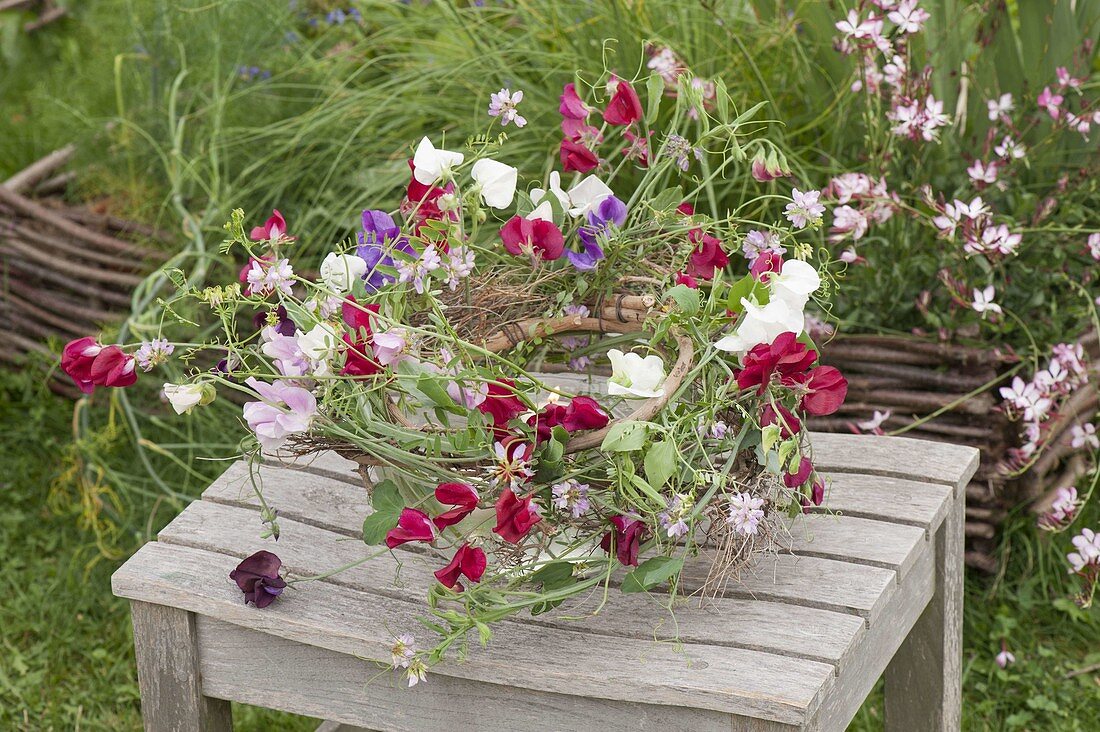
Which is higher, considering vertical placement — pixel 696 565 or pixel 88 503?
pixel 88 503

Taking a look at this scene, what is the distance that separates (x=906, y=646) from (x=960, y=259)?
1.74 ft

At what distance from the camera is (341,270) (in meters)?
1.05

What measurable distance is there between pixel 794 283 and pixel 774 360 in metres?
0.08

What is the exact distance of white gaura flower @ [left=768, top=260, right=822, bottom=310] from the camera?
970mm

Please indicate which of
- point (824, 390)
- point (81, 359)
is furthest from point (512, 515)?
point (81, 359)

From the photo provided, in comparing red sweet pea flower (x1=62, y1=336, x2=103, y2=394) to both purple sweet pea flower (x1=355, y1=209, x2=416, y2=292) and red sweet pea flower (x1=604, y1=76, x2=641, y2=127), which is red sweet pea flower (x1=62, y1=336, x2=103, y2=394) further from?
red sweet pea flower (x1=604, y1=76, x2=641, y2=127)

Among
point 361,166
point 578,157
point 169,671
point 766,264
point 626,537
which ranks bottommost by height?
point 169,671

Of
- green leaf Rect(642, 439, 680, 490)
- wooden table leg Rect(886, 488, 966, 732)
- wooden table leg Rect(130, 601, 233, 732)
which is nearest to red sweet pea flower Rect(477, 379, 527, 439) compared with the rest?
green leaf Rect(642, 439, 680, 490)

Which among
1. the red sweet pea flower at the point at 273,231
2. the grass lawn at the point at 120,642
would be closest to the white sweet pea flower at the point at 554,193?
the red sweet pea flower at the point at 273,231

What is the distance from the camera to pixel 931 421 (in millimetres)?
1773

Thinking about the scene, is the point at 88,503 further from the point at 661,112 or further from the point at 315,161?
the point at 661,112

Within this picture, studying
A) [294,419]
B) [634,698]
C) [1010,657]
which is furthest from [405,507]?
[1010,657]

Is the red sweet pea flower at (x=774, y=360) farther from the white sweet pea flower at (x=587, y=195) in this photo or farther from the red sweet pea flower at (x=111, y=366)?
the red sweet pea flower at (x=111, y=366)

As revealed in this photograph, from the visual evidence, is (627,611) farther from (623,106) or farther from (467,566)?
(623,106)
